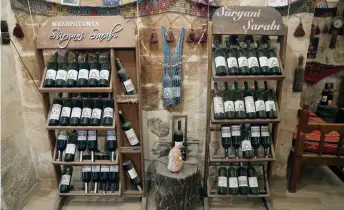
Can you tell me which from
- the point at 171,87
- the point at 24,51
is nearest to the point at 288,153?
the point at 171,87

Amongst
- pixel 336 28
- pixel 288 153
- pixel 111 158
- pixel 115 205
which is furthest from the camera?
pixel 336 28

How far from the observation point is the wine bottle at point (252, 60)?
7.33 feet

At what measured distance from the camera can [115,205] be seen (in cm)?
267

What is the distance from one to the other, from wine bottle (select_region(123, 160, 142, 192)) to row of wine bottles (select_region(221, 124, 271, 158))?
33.3 inches

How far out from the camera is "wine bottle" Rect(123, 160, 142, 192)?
8.50ft

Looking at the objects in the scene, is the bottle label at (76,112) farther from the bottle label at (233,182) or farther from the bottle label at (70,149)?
the bottle label at (233,182)

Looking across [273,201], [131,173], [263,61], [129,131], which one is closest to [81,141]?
[129,131]

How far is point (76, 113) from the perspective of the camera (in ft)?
7.72

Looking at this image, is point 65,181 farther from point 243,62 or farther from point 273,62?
point 273,62

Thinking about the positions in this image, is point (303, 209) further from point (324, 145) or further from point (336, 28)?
point (336, 28)

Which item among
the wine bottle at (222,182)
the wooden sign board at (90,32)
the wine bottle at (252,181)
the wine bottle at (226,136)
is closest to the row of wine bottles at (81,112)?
the wooden sign board at (90,32)

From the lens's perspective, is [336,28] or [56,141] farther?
[336,28]

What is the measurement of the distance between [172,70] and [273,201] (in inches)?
61.2

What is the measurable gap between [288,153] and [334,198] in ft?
1.86
